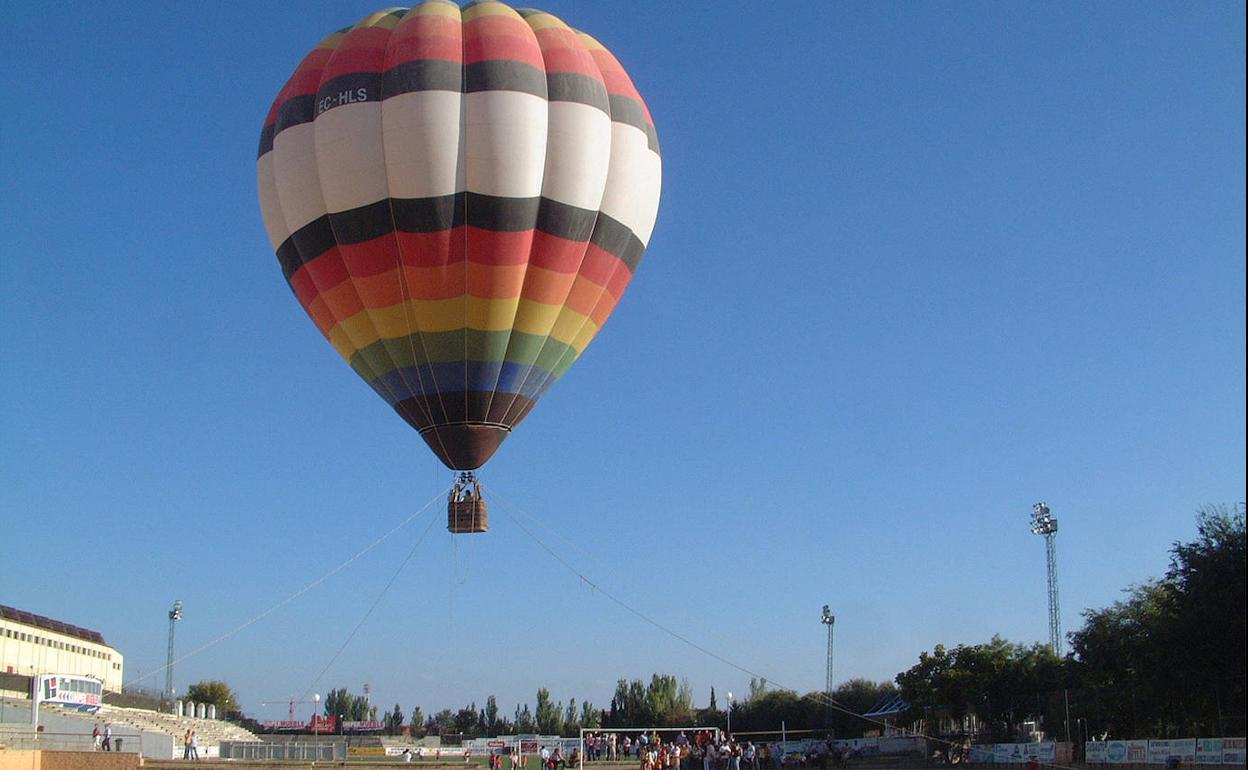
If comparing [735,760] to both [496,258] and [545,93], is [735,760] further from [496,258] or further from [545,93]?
[545,93]

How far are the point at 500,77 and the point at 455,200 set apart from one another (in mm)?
3127

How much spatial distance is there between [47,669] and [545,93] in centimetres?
6295

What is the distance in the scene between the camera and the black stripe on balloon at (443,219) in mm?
28500

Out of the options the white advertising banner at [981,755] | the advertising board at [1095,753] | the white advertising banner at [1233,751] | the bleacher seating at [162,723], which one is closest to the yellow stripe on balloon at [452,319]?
the white advertising banner at [1233,751]

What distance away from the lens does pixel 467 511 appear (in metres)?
31.3

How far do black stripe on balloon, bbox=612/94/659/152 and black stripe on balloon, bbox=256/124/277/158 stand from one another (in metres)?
8.59

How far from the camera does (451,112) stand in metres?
28.4

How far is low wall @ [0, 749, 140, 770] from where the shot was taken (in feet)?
118

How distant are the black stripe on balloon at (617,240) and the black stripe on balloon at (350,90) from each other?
615cm

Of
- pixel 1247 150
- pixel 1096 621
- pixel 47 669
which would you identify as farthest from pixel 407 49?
pixel 47 669

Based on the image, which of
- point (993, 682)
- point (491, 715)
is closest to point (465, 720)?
point (491, 715)

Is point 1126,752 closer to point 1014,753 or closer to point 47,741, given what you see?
point 1014,753

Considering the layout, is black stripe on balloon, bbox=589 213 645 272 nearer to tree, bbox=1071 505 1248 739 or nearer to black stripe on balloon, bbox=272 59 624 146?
black stripe on balloon, bbox=272 59 624 146

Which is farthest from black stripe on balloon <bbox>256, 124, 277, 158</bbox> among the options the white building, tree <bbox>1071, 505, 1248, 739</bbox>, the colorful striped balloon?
the white building
